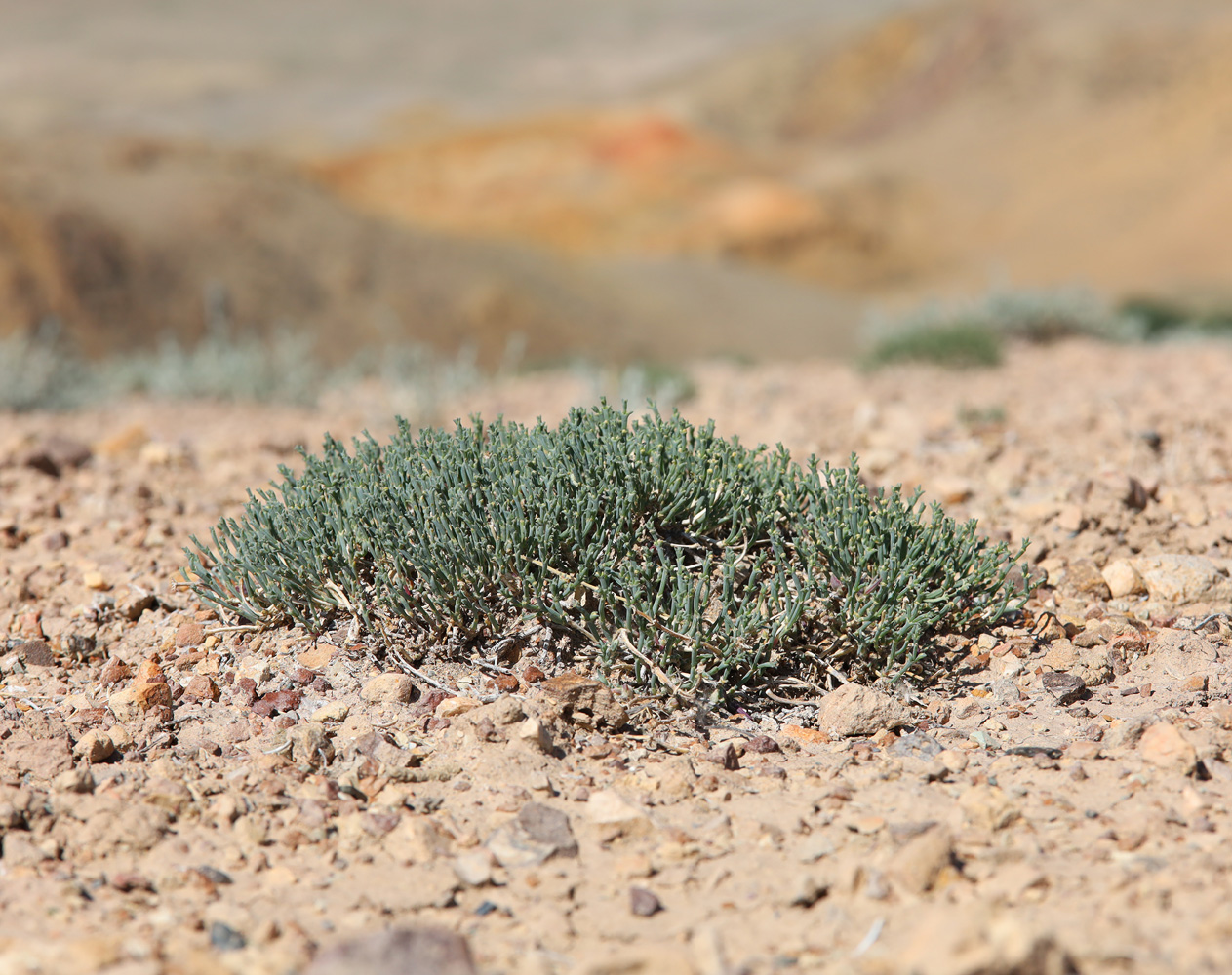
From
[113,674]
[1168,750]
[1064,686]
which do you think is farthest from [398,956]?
[1064,686]

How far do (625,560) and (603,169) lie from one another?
2889 cm

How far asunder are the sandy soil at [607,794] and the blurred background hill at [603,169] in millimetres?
6750

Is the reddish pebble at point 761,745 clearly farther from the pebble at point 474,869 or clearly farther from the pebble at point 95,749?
the pebble at point 95,749

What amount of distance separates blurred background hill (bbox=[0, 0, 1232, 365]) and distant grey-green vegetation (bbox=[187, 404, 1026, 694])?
6.73m

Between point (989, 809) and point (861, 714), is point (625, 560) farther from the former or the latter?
point (989, 809)

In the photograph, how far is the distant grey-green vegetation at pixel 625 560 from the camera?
2842 millimetres

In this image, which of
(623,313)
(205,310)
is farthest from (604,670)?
(623,313)

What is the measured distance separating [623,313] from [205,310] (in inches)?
236

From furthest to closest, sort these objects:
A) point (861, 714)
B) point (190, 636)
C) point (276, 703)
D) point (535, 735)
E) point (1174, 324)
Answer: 1. point (1174, 324)
2. point (190, 636)
3. point (276, 703)
4. point (861, 714)
5. point (535, 735)

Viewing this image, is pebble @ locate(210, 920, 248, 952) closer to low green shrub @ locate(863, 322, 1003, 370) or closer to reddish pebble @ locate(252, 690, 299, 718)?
reddish pebble @ locate(252, 690, 299, 718)

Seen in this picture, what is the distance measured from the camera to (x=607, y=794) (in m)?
2.47

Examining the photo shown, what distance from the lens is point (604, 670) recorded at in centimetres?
282

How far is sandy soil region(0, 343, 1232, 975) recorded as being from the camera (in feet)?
6.66

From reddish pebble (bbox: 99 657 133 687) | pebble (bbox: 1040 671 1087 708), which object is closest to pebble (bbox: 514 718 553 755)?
reddish pebble (bbox: 99 657 133 687)
